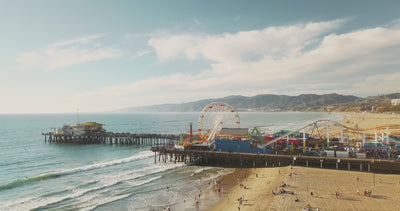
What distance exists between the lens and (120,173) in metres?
39.8

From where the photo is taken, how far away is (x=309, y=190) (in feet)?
88.6

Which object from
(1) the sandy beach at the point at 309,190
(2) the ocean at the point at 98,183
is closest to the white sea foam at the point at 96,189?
(2) the ocean at the point at 98,183

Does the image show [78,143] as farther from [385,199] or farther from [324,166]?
[385,199]

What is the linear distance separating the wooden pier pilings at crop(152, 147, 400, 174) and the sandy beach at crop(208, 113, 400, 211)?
2.00 m

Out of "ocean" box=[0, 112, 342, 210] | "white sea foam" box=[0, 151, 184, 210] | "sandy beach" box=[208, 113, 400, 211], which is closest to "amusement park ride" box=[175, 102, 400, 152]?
"ocean" box=[0, 112, 342, 210]

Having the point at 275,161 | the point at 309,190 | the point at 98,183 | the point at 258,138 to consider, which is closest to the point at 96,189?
the point at 98,183

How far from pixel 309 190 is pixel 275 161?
12.9 meters

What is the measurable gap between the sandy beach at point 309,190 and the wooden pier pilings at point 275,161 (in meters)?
2.00

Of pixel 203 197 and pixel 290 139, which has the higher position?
pixel 290 139

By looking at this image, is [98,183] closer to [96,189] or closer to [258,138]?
[96,189]

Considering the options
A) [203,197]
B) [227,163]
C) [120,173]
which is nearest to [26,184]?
[120,173]

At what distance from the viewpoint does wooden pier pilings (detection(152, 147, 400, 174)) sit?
34.4 meters

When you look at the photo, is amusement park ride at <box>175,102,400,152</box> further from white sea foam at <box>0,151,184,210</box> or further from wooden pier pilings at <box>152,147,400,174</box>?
white sea foam at <box>0,151,184,210</box>

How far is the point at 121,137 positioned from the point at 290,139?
49816 mm
